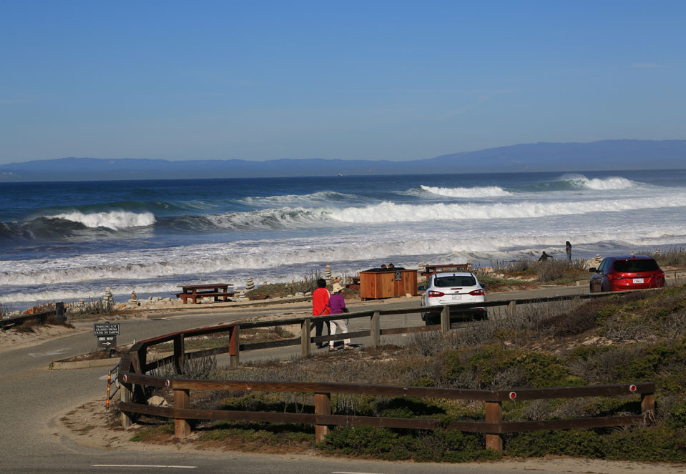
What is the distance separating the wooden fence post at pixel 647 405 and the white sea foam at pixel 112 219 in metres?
65.1

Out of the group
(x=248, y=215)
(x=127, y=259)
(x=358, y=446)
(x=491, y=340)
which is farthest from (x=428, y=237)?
(x=358, y=446)

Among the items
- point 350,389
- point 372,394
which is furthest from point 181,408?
point 372,394

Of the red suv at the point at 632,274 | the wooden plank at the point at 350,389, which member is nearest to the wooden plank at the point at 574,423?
the wooden plank at the point at 350,389

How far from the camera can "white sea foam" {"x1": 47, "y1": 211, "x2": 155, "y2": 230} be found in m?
70.4

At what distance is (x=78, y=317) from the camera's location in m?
25.7

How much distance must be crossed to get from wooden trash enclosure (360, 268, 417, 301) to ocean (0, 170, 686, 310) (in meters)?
8.87

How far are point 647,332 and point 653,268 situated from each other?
30.7 ft

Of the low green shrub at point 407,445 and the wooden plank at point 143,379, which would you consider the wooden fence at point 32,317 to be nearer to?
the wooden plank at point 143,379

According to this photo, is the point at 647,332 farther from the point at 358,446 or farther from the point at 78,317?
the point at 78,317

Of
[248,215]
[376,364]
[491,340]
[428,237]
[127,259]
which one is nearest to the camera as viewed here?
[376,364]

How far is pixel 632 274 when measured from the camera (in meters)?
20.8

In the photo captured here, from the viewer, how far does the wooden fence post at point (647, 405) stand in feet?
27.8

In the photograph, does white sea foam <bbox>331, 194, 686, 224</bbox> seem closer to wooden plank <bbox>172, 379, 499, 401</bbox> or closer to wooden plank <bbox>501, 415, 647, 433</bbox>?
wooden plank <bbox>172, 379, 499, 401</bbox>

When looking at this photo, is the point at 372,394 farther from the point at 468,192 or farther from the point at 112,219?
the point at 468,192
